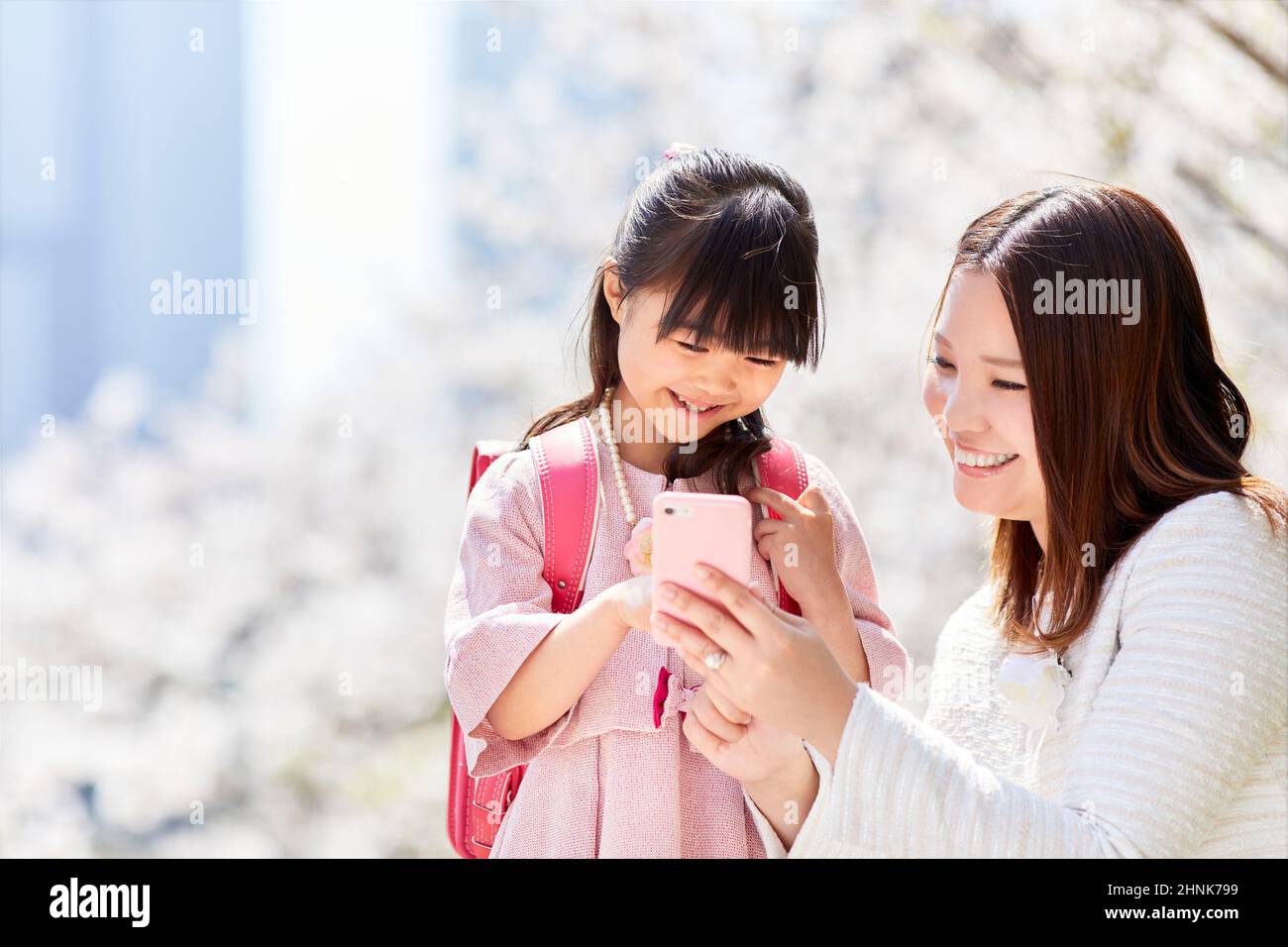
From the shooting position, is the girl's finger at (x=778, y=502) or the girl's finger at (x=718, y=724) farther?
the girl's finger at (x=778, y=502)

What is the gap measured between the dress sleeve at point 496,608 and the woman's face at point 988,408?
2.21ft

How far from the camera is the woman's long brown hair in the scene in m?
1.71

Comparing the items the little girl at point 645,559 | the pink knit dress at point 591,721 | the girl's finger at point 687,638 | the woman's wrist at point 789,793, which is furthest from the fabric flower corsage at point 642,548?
the woman's wrist at point 789,793

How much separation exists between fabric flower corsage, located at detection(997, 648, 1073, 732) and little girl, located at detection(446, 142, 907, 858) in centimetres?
20

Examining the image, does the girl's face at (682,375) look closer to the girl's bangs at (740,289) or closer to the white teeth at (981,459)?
the girl's bangs at (740,289)

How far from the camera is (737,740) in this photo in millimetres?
1653

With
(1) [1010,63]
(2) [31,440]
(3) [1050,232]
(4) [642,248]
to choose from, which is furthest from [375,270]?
(3) [1050,232]

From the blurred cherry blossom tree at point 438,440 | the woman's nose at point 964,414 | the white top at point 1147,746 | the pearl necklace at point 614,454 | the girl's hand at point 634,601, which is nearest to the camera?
the white top at point 1147,746

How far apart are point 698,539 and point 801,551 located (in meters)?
0.43

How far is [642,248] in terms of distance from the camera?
1.94 meters

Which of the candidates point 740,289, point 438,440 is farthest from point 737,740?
point 438,440

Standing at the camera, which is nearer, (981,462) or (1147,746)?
(1147,746)

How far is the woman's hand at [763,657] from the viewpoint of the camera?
4.63ft

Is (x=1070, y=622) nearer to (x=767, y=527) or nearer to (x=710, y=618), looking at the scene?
(x=767, y=527)
